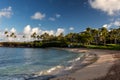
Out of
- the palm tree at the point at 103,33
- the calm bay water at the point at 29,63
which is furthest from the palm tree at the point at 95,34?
the calm bay water at the point at 29,63

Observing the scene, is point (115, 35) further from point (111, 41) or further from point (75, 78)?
point (75, 78)

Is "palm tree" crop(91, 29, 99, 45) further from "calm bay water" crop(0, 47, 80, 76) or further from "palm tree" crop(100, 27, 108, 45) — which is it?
"calm bay water" crop(0, 47, 80, 76)

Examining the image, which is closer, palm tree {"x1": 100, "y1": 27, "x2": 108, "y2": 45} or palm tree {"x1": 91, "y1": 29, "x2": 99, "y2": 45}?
palm tree {"x1": 100, "y1": 27, "x2": 108, "y2": 45}

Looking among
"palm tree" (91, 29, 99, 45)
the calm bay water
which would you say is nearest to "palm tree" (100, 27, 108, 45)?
"palm tree" (91, 29, 99, 45)

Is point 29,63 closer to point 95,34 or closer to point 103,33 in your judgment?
point 103,33

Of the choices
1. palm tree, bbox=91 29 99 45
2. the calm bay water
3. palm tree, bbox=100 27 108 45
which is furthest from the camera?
palm tree, bbox=91 29 99 45

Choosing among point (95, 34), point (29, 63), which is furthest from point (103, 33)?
point (29, 63)

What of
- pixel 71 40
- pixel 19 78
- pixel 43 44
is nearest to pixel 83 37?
pixel 71 40

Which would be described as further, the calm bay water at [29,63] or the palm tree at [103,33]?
the palm tree at [103,33]

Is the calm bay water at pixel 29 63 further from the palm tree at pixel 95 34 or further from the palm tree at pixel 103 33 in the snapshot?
the palm tree at pixel 95 34

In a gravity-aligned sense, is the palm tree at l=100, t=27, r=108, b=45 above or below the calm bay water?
above

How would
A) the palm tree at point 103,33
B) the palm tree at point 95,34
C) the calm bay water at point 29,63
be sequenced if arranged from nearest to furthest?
the calm bay water at point 29,63
the palm tree at point 103,33
the palm tree at point 95,34

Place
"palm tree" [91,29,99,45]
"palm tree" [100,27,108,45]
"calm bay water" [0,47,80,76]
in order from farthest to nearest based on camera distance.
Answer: "palm tree" [91,29,99,45] < "palm tree" [100,27,108,45] < "calm bay water" [0,47,80,76]

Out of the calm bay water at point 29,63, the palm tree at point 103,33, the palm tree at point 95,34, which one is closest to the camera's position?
the calm bay water at point 29,63
